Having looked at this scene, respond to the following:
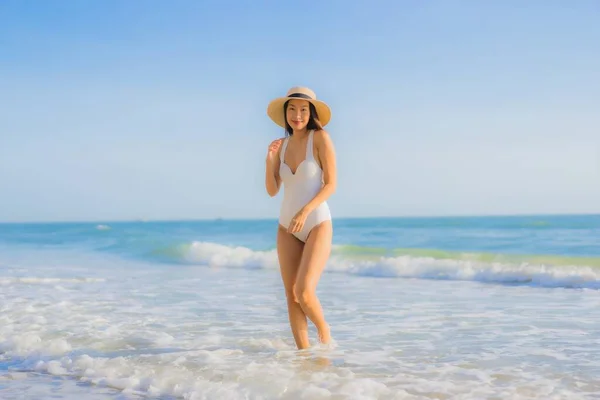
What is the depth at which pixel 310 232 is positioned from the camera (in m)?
4.98

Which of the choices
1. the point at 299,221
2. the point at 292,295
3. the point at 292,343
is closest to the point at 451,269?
the point at 292,343

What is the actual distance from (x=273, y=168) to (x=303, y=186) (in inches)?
12.6

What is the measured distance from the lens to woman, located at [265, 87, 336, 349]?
16.1ft

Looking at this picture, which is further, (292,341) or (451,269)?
(451,269)

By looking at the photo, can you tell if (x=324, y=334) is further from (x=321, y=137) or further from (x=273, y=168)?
(x=321, y=137)

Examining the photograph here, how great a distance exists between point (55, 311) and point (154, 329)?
1902mm

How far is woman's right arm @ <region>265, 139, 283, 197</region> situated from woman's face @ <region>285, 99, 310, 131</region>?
0.24m

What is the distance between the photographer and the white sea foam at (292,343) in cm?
462

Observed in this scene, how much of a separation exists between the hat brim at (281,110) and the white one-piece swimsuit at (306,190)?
0.17 metres

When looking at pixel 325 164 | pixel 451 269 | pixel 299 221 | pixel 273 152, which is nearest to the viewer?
pixel 299 221

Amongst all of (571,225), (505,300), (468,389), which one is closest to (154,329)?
(468,389)

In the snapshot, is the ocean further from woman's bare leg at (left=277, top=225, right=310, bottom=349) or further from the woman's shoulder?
the woman's shoulder

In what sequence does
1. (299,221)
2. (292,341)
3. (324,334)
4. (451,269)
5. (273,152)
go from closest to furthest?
(299,221), (273,152), (324,334), (292,341), (451,269)

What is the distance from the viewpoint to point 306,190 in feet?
16.2
